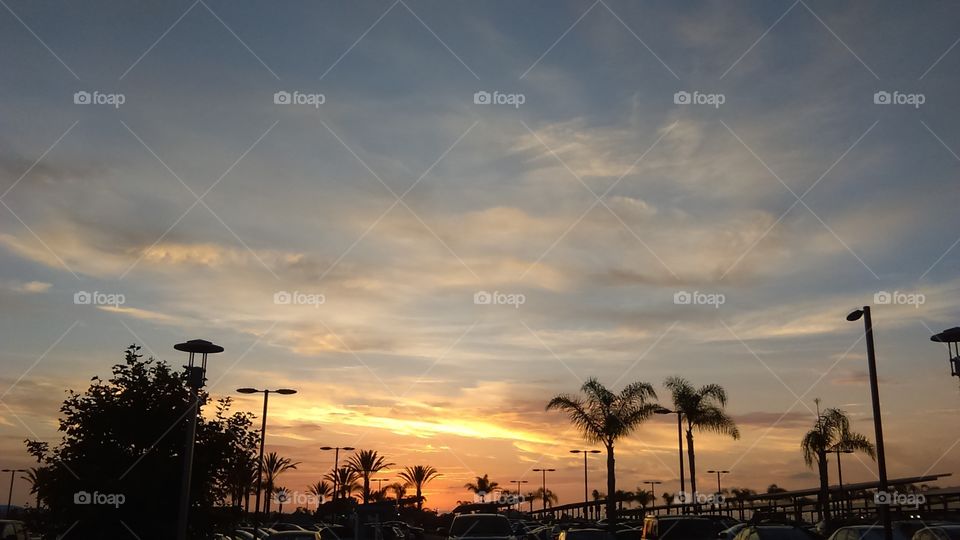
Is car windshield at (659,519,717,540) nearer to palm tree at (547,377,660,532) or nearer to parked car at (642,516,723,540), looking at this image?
parked car at (642,516,723,540)

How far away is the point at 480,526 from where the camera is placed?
85.7 feet

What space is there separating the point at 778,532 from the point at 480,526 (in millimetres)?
9880

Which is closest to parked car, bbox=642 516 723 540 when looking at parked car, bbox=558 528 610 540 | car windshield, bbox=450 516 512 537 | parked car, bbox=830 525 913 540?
parked car, bbox=558 528 610 540

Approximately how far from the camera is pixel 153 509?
2194 cm

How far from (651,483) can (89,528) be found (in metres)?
107

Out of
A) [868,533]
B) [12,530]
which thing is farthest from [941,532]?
[12,530]

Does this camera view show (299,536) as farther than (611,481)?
No

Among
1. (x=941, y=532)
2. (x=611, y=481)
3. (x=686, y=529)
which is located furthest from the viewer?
(x=611, y=481)

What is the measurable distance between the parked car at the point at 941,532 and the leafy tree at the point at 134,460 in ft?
61.8

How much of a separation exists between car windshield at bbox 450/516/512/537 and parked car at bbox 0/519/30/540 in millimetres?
12866

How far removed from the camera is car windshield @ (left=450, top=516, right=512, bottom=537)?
84.9ft

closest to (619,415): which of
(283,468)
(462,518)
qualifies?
(462,518)

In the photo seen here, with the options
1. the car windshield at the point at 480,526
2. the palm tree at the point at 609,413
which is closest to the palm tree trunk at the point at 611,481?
the palm tree at the point at 609,413

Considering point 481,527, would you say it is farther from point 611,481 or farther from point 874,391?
point 611,481
